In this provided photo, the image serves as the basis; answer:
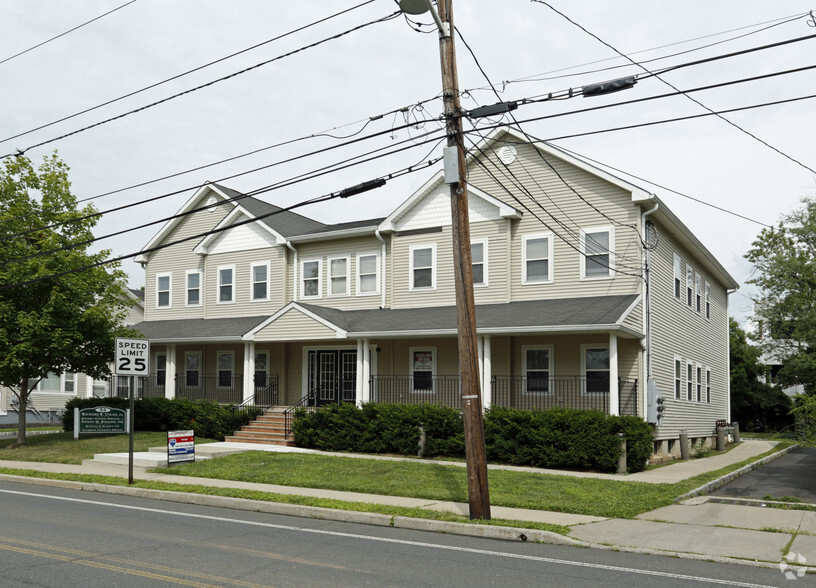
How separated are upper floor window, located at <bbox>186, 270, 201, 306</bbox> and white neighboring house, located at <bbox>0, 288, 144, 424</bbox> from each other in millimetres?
9807

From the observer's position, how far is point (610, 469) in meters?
17.5

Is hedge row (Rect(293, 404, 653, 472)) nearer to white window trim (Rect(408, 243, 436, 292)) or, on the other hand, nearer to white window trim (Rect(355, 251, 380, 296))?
white window trim (Rect(408, 243, 436, 292))

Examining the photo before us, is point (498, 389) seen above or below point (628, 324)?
below

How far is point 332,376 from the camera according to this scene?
2539 cm

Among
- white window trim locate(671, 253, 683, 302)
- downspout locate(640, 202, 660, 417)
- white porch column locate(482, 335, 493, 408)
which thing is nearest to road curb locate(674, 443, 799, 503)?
downspout locate(640, 202, 660, 417)

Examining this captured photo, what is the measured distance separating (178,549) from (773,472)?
52.8 feet

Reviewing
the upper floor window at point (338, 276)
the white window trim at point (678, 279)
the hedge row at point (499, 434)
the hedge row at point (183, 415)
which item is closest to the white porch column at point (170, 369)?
the hedge row at point (183, 415)

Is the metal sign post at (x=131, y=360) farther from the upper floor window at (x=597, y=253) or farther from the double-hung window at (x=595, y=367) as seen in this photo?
the upper floor window at (x=597, y=253)

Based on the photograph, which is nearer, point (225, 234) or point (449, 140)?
point (449, 140)

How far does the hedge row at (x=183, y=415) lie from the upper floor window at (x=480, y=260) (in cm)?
827

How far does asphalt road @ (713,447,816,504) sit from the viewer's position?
571 inches

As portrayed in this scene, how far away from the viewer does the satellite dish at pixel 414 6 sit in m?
11.2

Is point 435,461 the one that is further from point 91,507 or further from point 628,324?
point 91,507

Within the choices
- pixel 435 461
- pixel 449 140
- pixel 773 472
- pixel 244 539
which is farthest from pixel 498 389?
pixel 244 539
